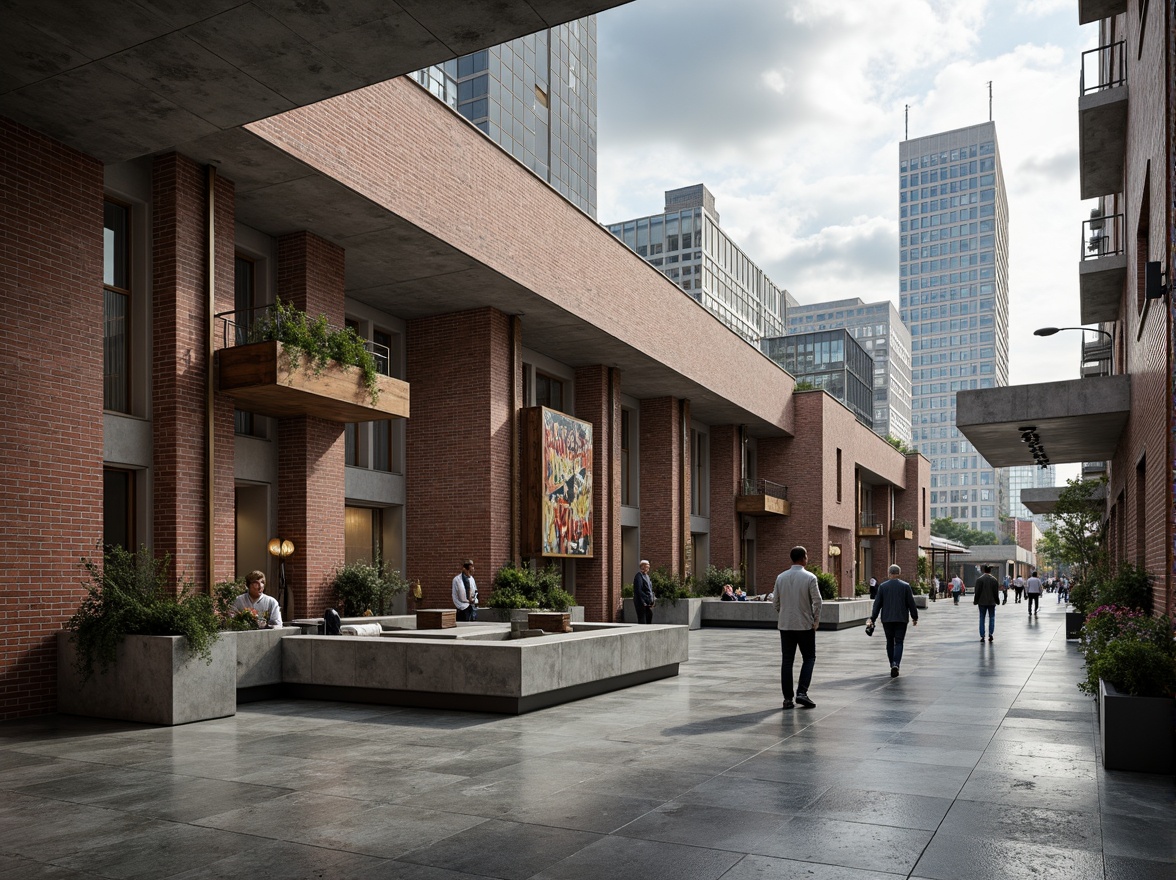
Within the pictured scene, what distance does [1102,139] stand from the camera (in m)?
18.2

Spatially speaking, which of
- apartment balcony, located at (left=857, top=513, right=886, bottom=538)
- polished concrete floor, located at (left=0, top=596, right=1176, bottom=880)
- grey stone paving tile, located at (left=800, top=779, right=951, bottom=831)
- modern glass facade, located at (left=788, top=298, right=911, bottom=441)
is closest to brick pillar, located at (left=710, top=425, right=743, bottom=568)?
apartment balcony, located at (left=857, top=513, right=886, bottom=538)

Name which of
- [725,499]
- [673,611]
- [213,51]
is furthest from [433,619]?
[725,499]

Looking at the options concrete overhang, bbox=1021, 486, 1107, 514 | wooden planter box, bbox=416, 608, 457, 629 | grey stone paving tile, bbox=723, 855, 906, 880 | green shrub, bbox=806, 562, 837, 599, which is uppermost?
concrete overhang, bbox=1021, 486, 1107, 514

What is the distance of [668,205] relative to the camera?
11244 centimetres

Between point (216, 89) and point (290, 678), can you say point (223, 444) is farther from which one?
point (216, 89)

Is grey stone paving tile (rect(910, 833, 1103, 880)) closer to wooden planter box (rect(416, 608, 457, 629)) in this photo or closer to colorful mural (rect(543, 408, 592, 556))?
wooden planter box (rect(416, 608, 457, 629))

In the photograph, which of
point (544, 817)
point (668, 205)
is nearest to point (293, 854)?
point (544, 817)

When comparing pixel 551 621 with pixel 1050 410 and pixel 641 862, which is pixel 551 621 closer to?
pixel 641 862

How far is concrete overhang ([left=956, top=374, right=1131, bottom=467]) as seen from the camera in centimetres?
1612

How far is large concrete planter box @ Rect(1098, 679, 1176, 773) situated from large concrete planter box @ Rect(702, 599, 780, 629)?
19.8 meters

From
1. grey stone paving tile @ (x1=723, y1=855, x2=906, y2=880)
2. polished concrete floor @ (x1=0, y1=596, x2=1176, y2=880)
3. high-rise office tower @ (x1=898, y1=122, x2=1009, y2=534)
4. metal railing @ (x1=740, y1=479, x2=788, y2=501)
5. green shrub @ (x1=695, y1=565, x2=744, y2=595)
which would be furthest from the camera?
high-rise office tower @ (x1=898, y1=122, x2=1009, y2=534)

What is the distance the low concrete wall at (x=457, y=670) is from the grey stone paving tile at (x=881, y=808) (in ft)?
14.8

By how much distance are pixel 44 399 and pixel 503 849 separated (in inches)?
332

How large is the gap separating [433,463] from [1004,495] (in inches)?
6544
